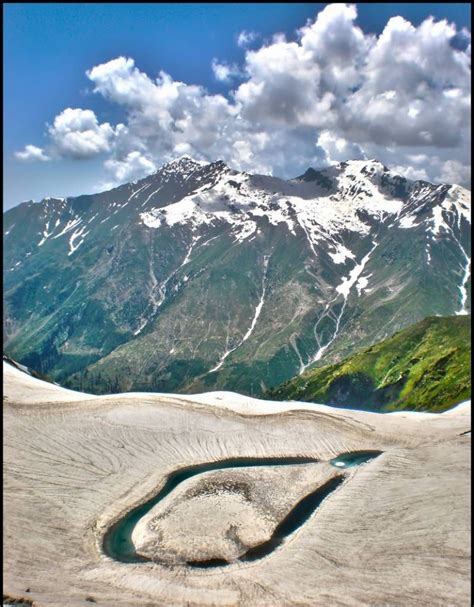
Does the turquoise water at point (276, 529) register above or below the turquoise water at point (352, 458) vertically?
below

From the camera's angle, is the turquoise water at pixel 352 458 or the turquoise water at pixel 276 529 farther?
the turquoise water at pixel 352 458

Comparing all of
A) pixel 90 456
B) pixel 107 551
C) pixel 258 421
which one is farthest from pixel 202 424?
pixel 107 551

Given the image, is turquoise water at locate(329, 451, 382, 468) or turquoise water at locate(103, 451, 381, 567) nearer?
turquoise water at locate(103, 451, 381, 567)

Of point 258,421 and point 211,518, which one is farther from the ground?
point 258,421

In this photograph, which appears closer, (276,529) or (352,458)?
(276,529)

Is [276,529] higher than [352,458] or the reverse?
the reverse

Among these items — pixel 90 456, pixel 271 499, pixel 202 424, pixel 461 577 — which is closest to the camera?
pixel 461 577

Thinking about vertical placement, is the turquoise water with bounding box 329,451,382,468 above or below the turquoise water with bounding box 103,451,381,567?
above

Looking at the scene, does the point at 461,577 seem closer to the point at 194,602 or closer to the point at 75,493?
the point at 194,602
